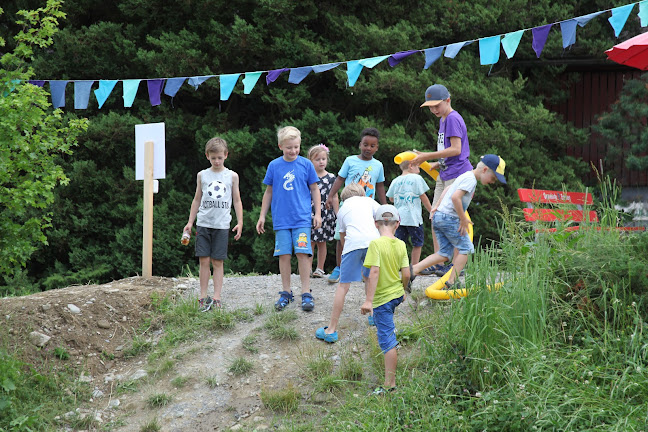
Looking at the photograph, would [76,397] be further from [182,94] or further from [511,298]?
[182,94]

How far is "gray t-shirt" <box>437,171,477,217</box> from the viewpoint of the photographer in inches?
223

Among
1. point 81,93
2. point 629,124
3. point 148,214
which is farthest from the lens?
point 629,124

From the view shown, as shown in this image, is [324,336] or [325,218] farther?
[325,218]

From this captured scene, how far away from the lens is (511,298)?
15.8 feet

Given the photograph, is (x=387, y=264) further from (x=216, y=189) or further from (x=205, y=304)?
(x=205, y=304)

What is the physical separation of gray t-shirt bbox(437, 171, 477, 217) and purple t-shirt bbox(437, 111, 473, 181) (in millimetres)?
323

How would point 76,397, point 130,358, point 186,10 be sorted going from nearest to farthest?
point 76,397
point 130,358
point 186,10

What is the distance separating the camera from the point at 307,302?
20.2ft

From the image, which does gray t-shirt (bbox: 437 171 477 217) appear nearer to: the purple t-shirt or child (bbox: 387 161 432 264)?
the purple t-shirt

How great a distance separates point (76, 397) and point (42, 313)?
3.72 ft

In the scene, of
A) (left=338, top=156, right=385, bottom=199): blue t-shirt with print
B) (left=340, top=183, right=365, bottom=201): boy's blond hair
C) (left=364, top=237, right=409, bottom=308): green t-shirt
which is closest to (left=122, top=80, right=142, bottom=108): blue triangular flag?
(left=338, top=156, right=385, bottom=199): blue t-shirt with print

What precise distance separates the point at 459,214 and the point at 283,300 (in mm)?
1763

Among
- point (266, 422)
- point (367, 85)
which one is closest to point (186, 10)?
point (367, 85)

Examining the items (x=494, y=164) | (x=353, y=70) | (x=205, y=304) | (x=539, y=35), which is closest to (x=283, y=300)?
(x=205, y=304)
